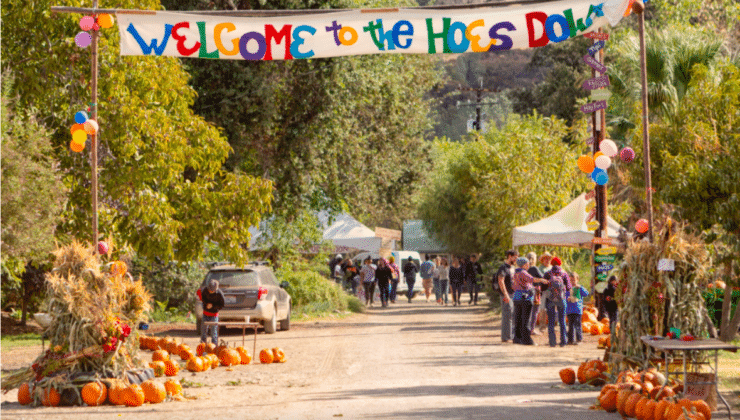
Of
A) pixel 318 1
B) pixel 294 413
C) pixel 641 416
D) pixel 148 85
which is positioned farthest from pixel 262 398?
pixel 318 1

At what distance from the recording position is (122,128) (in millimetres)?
15484

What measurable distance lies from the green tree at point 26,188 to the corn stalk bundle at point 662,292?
34.4 ft

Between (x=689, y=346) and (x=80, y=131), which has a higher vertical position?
(x=80, y=131)

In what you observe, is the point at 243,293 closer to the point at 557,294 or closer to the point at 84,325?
the point at 557,294

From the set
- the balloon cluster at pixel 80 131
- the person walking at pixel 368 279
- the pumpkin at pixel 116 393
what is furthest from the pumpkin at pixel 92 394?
the person walking at pixel 368 279

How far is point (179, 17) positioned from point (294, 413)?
4921mm

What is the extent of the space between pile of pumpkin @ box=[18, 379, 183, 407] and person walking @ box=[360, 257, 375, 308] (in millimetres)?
21293

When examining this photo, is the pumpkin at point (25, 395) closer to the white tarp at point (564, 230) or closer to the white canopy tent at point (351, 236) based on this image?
the white tarp at point (564, 230)

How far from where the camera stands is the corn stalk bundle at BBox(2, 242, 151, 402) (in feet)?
35.6

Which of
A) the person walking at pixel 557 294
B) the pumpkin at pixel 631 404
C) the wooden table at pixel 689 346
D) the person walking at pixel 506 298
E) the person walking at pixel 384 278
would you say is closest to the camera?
the wooden table at pixel 689 346

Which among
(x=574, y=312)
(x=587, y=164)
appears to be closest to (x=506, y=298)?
(x=574, y=312)

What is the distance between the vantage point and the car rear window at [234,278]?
2016 centimetres

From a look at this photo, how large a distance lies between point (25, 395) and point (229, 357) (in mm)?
4357

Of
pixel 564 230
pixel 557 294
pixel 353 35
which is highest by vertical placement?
pixel 353 35
